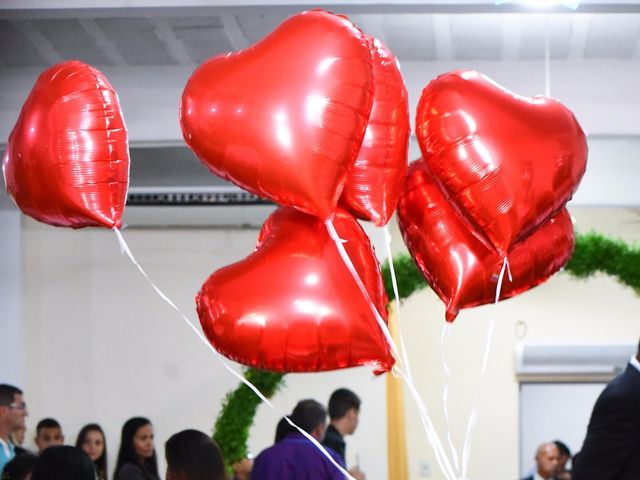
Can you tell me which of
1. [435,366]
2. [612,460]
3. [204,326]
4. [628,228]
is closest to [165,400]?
[435,366]

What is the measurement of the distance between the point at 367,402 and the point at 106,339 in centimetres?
171

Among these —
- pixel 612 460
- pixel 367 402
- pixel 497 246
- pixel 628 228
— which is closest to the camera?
pixel 497 246

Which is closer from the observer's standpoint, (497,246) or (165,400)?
(497,246)

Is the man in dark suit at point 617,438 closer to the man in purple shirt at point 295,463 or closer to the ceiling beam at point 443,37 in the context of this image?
the man in purple shirt at point 295,463

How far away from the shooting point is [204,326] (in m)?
2.22

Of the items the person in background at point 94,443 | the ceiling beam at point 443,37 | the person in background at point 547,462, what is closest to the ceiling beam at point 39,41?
the ceiling beam at point 443,37

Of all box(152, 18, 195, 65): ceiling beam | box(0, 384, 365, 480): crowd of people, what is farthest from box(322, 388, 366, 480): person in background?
box(152, 18, 195, 65): ceiling beam

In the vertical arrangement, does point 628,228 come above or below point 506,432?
above

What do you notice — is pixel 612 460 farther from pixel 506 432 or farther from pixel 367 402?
pixel 506 432

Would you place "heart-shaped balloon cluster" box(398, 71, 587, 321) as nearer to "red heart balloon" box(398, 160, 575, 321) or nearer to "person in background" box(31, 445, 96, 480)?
"red heart balloon" box(398, 160, 575, 321)

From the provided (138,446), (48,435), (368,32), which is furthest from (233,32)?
(48,435)

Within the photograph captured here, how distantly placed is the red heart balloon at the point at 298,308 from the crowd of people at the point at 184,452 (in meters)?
0.17

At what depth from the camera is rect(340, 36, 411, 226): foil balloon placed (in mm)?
2250

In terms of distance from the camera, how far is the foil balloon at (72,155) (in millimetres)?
2270
